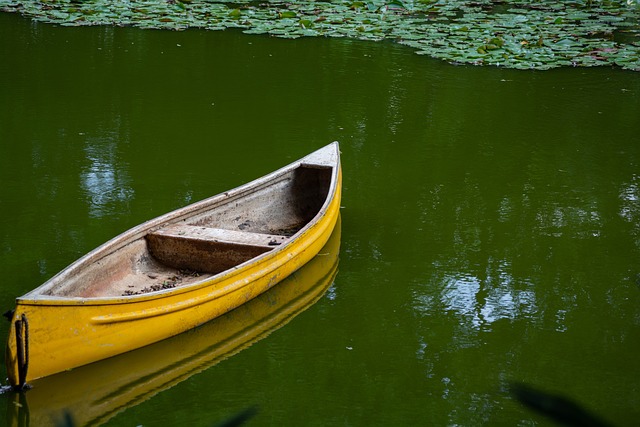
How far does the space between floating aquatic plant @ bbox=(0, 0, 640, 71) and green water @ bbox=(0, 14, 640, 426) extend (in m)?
0.31

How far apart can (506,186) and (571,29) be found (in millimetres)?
4826

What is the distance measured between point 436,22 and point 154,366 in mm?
7783

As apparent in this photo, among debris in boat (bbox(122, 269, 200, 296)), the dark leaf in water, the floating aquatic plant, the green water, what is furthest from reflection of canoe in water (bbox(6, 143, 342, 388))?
the floating aquatic plant

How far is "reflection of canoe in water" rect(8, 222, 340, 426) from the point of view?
298 cm

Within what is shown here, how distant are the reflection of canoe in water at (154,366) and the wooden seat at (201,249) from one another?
240mm

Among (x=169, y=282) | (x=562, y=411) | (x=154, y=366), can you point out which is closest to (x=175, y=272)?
(x=169, y=282)

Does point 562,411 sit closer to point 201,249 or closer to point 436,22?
point 201,249

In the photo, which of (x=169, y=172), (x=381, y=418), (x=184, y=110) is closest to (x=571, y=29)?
(x=184, y=110)

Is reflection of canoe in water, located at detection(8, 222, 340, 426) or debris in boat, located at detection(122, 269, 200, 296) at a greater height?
debris in boat, located at detection(122, 269, 200, 296)

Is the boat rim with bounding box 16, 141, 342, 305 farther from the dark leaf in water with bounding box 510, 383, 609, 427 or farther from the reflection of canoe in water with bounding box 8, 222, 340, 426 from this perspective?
the dark leaf in water with bounding box 510, 383, 609, 427

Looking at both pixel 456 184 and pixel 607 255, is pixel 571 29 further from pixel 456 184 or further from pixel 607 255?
pixel 607 255

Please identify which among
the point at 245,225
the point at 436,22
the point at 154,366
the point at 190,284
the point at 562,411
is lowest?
the point at 154,366

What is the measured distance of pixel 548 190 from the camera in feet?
18.3

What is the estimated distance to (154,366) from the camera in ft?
10.9
